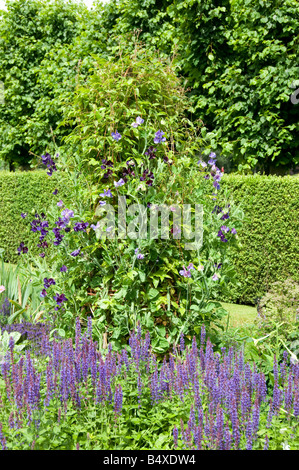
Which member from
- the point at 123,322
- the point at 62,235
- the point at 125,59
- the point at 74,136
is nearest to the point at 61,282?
the point at 62,235

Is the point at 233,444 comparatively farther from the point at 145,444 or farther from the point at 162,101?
the point at 162,101

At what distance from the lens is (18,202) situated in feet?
34.0

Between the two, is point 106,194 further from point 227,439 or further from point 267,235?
point 267,235

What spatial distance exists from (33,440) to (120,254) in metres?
1.46

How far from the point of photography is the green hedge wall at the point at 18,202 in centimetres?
949

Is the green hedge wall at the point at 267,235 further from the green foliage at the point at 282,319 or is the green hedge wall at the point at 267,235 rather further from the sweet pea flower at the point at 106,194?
the sweet pea flower at the point at 106,194

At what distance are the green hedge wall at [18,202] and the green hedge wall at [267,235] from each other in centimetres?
397

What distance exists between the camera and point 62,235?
3.38 metres

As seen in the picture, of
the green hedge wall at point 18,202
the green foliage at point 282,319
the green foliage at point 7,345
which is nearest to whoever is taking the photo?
the green foliage at point 7,345

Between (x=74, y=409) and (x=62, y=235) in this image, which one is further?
(x=62, y=235)
